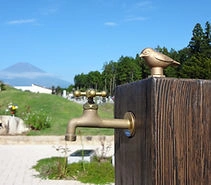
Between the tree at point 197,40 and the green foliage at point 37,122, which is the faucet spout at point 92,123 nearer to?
the green foliage at point 37,122

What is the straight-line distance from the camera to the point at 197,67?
26172 mm

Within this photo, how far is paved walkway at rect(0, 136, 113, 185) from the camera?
17.6 feet

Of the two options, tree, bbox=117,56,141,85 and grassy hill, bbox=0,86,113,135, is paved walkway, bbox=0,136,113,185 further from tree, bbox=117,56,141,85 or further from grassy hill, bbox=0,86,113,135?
tree, bbox=117,56,141,85

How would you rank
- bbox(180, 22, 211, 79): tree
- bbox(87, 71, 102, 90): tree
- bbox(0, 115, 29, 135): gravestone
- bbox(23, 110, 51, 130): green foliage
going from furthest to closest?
bbox(87, 71, 102, 90): tree < bbox(180, 22, 211, 79): tree < bbox(23, 110, 51, 130): green foliage < bbox(0, 115, 29, 135): gravestone

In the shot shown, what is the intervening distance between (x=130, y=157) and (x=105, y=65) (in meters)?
42.9

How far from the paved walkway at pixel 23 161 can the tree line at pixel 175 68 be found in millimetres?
11428

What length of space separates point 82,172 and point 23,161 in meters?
2.31

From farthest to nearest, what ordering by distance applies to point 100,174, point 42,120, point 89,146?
point 42,120 → point 89,146 → point 100,174

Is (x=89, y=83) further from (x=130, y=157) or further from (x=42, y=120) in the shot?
(x=130, y=157)

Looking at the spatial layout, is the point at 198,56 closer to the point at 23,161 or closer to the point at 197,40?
the point at 197,40

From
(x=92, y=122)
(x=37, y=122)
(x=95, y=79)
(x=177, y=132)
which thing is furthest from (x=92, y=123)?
(x=95, y=79)

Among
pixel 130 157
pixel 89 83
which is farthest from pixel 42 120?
pixel 89 83

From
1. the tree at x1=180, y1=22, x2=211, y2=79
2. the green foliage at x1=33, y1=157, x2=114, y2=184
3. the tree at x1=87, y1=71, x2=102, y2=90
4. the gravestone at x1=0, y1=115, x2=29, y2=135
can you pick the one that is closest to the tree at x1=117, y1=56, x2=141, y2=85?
the tree at x1=180, y1=22, x2=211, y2=79

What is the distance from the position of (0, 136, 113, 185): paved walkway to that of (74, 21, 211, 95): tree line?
1143 centimetres
